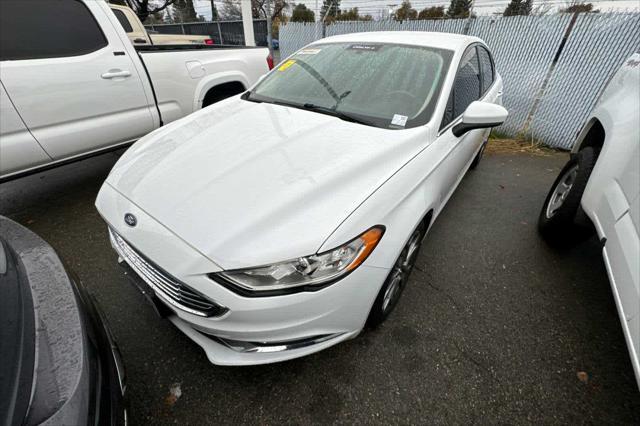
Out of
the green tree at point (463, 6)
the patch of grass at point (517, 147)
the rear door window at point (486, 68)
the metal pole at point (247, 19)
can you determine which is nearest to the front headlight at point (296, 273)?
the rear door window at point (486, 68)

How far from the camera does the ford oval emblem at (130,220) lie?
4.50 ft

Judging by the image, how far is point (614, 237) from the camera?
5.05 ft

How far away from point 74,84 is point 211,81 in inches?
55.7

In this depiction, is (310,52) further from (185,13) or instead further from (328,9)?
(185,13)

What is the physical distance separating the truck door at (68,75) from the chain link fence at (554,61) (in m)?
5.55

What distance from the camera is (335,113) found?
201cm

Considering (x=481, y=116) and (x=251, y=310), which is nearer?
(x=251, y=310)

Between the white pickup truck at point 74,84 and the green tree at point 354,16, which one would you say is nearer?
the white pickup truck at point 74,84

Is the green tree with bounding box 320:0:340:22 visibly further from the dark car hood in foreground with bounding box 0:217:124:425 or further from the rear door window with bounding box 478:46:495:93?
the dark car hood in foreground with bounding box 0:217:124:425

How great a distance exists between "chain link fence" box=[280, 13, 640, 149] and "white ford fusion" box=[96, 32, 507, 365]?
3.74 m

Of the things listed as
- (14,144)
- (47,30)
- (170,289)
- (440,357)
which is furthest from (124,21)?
(440,357)

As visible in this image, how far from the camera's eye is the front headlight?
46.8 inches

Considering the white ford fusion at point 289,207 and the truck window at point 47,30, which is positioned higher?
the truck window at point 47,30

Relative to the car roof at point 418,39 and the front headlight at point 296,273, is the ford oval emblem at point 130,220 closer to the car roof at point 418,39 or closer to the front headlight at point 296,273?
the front headlight at point 296,273
